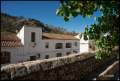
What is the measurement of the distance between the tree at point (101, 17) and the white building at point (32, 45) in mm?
23691

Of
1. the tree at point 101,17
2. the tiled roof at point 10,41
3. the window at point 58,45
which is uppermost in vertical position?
the tree at point 101,17

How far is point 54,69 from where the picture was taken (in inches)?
354

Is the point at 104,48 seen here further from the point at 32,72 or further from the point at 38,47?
the point at 38,47

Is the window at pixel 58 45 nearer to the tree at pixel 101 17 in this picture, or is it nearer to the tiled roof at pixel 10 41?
the tiled roof at pixel 10 41

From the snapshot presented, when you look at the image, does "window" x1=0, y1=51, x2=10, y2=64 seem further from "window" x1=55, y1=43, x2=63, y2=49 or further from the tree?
the tree

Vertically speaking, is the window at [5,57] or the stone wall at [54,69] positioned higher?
the stone wall at [54,69]

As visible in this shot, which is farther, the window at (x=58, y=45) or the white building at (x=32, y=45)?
the window at (x=58, y=45)

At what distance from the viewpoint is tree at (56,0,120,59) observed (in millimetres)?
4171

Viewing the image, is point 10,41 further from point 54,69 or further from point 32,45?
point 54,69

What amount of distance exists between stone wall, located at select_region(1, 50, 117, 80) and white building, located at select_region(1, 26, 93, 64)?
675 inches

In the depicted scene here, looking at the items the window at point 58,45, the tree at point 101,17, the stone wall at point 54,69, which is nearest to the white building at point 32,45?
the window at point 58,45

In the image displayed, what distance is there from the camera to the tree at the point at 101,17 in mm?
4171

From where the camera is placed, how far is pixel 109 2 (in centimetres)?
409

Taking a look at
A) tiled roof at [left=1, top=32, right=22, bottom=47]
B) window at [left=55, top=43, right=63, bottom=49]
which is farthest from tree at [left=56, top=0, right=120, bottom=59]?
window at [left=55, top=43, right=63, bottom=49]
